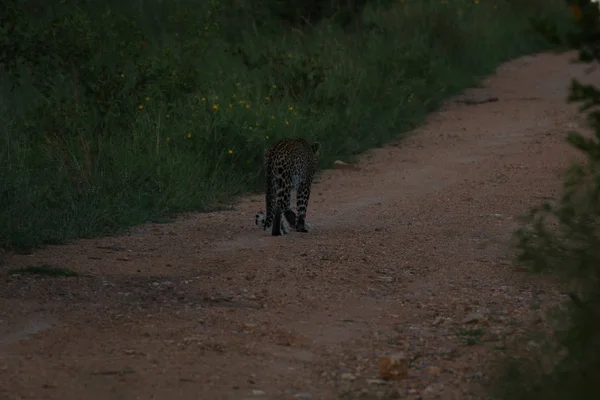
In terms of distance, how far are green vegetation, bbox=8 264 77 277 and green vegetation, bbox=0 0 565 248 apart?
3.63ft

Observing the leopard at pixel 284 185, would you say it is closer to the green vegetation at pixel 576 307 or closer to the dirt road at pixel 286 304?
the dirt road at pixel 286 304

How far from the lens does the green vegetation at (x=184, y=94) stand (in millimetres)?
11156

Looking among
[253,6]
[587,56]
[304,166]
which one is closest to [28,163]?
[304,166]

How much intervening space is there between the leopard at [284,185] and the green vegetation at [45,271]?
256 cm

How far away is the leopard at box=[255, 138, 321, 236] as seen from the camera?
34.9 feet

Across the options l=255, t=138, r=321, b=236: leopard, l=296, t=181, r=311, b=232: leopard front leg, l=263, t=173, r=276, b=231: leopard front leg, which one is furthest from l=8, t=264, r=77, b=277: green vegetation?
l=296, t=181, r=311, b=232: leopard front leg

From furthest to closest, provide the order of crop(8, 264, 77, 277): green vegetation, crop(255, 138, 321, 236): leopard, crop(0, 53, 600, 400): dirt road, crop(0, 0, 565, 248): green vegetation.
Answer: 1. crop(0, 0, 565, 248): green vegetation
2. crop(255, 138, 321, 236): leopard
3. crop(8, 264, 77, 277): green vegetation
4. crop(0, 53, 600, 400): dirt road

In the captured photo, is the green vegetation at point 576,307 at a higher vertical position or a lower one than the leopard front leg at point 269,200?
higher

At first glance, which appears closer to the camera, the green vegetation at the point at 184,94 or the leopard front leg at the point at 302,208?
the leopard front leg at the point at 302,208

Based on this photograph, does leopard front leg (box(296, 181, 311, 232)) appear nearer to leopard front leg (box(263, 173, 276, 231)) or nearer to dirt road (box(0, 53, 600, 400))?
dirt road (box(0, 53, 600, 400))

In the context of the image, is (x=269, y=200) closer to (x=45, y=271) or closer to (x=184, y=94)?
(x=45, y=271)

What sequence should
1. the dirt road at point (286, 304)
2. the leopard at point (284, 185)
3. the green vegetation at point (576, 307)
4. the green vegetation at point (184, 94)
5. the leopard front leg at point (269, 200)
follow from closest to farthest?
1. the green vegetation at point (576, 307)
2. the dirt road at point (286, 304)
3. the leopard at point (284, 185)
4. the leopard front leg at point (269, 200)
5. the green vegetation at point (184, 94)

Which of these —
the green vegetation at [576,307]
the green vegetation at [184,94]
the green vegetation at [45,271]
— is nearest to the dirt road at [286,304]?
the green vegetation at [45,271]

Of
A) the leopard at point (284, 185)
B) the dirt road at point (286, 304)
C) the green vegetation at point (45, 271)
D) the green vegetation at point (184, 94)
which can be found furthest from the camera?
the green vegetation at point (184, 94)
